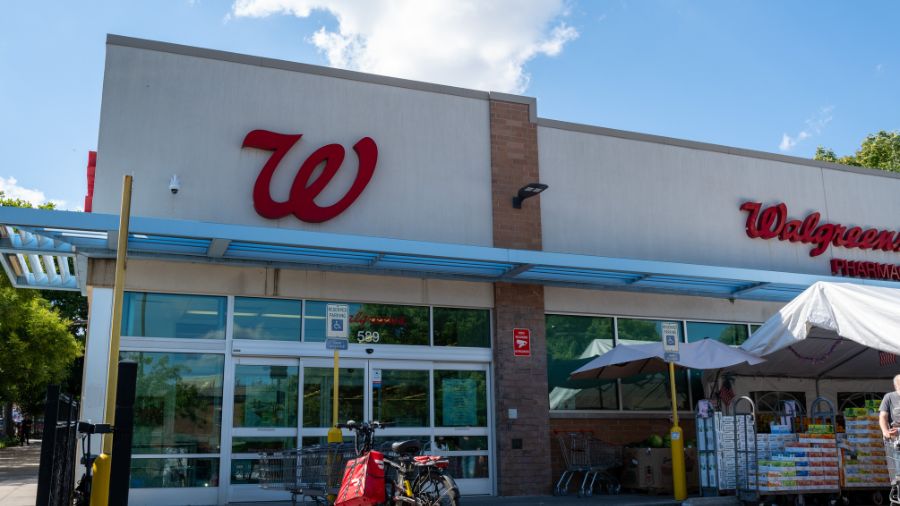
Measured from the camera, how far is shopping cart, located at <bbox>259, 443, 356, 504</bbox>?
9906 mm

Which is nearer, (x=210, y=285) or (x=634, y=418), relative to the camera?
(x=210, y=285)

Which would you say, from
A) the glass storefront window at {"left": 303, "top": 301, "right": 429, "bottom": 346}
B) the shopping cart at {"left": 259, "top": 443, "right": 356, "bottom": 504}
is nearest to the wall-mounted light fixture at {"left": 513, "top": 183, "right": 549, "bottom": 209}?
the glass storefront window at {"left": 303, "top": 301, "right": 429, "bottom": 346}

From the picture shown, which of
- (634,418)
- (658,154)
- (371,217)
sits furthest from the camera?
(658,154)

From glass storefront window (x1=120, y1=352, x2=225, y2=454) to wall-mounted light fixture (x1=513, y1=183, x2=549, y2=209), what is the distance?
5.95m

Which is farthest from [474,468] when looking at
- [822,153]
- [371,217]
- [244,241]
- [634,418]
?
[822,153]

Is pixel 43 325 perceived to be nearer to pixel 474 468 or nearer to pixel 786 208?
pixel 474 468

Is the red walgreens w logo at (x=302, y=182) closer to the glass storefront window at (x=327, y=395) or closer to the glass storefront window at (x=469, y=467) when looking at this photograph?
the glass storefront window at (x=327, y=395)

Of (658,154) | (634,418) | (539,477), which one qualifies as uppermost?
(658,154)

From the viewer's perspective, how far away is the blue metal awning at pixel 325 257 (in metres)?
11.4

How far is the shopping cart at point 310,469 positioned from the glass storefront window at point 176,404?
115 inches

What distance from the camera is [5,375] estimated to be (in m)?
30.8

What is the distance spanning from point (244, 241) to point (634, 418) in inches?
316

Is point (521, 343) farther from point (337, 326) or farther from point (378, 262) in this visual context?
point (337, 326)

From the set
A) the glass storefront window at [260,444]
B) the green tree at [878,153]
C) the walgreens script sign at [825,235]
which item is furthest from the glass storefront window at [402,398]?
the green tree at [878,153]
